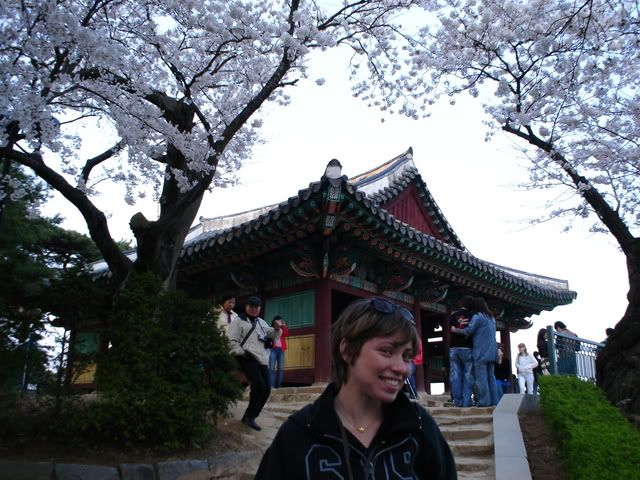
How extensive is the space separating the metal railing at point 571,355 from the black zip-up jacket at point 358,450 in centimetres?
875

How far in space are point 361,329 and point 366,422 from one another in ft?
1.05

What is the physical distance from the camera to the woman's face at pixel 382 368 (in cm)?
203

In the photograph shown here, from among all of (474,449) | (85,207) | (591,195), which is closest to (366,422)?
(474,449)

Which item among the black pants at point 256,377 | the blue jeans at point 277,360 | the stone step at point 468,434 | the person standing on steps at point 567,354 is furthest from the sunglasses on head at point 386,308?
the person standing on steps at point 567,354

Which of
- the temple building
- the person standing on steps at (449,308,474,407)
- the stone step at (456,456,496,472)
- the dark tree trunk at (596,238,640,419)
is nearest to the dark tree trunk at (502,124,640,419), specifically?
the dark tree trunk at (596,238,640,419)

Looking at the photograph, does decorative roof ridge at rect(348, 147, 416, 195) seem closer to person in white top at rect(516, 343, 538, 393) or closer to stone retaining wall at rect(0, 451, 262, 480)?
person in white top at rect(516, 343, 538, 393)

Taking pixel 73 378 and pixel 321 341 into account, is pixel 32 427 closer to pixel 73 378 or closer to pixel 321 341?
pixel 73 378

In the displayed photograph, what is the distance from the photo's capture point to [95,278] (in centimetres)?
661

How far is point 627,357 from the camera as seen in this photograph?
800cm

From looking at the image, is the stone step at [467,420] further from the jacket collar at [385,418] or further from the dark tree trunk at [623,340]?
the jacket collar at [385,418]

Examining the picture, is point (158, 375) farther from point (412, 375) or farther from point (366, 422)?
point (412, 375)

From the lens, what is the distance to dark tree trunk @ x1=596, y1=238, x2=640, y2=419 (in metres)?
7.78

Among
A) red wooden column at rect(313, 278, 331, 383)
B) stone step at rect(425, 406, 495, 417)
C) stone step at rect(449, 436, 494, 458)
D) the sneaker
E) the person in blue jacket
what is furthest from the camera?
red wooden column at rect(313, 278, 331, 383)

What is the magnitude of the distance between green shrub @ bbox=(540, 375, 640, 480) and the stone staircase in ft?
2.65
